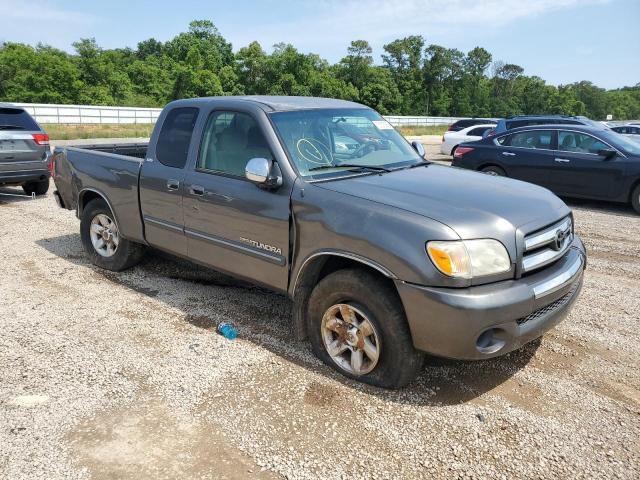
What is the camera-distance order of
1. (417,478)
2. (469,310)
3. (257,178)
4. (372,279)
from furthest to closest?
(257,178) < (372,279) < (469,310) < (417,478)

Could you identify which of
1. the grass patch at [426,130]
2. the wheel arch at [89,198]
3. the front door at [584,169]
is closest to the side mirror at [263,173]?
the wheel arch at [89,198]

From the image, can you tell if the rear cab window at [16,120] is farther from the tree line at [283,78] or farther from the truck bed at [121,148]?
the tree line at [283,78]

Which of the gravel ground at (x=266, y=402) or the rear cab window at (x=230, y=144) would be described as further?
the rear cab window at (x=230, y=144)

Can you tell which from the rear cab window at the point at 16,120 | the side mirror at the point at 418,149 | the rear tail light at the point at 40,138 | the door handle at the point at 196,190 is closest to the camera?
the door handle at the point at 196,190

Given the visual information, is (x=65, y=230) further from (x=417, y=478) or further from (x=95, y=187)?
(x=417, y=478)

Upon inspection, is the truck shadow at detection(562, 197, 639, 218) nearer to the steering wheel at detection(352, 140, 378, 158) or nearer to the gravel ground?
the gravel ground

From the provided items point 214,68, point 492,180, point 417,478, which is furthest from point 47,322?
point 214,68

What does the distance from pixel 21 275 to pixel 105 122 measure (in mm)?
34659

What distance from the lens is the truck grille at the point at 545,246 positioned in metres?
3.34

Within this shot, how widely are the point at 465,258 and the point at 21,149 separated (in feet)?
29.4

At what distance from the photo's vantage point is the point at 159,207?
4922mm

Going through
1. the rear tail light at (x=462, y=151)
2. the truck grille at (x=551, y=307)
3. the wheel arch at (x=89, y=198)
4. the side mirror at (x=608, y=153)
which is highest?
the side mirror at (x=608, y=153)

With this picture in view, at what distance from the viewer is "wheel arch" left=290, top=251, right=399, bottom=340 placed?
356cm

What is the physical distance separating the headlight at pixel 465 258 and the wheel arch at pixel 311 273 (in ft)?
1.60
